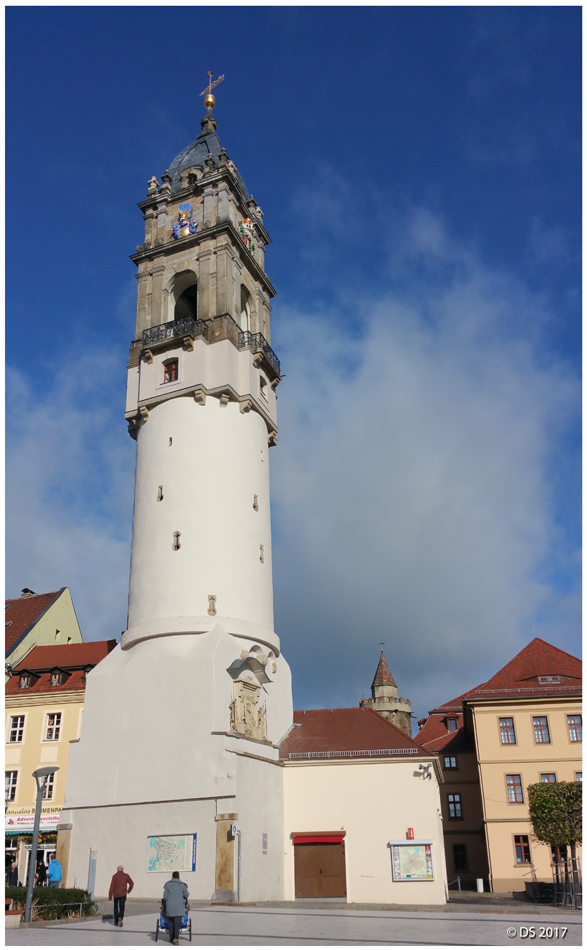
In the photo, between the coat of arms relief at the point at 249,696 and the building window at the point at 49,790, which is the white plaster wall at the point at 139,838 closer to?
the coat of arms relief at the point at 249,696

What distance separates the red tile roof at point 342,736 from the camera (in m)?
27.2

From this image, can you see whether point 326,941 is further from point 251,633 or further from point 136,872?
point 251,633

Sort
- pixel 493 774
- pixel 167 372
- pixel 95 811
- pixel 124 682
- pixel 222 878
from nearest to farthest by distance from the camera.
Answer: pixel 222 878 < pixel 95 811 < pixel 124 682 < pixel 167 372 < pixel 493 774

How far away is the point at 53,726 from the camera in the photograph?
3331 cm

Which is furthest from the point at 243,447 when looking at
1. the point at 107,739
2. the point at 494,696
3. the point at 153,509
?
the point at 494,696

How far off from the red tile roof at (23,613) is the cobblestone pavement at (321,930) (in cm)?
2187

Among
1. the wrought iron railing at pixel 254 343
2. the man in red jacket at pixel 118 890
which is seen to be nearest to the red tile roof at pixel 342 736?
the man in red jacket at pixel 118 890

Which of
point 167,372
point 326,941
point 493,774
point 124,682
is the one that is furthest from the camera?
point 493,774

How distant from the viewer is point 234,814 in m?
22.7

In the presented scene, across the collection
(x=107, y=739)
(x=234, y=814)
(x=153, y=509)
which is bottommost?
(x=234, y=814)

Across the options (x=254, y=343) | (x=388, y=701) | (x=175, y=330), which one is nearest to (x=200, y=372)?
(x=175, y=330)

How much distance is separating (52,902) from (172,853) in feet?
20.8

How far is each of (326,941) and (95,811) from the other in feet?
47.3

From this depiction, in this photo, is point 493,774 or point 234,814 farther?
point 493,774
